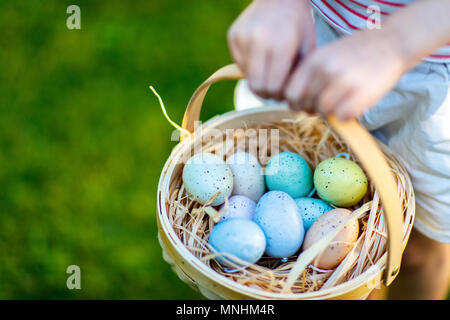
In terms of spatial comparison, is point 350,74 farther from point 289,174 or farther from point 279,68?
point 289,174

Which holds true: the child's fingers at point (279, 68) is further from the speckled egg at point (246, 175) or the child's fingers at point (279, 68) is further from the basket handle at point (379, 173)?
the speckled egg at point (246, 175)

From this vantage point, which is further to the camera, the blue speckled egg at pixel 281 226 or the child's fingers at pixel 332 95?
the blue speckled egg at pixel 281 226

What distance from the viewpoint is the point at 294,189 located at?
117 cm

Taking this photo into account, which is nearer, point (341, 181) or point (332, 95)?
point (332, 95)

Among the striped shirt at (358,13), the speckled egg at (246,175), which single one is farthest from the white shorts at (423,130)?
the speckled egg at (246,175)

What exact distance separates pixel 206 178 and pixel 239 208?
11cm

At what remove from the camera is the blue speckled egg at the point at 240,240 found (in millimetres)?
986

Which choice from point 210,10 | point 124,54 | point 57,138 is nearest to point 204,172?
point 57,138

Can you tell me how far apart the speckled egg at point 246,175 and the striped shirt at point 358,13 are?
38 cm

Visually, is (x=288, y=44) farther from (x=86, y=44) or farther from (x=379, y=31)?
(x=86, y=44)

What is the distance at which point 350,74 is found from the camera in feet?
2.14

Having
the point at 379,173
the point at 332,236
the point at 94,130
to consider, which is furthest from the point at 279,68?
the point at 94,130
